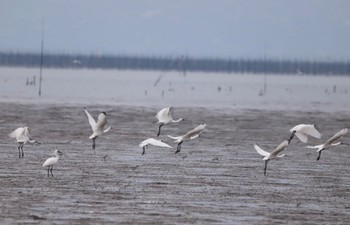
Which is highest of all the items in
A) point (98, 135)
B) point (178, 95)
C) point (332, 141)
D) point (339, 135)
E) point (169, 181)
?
point (339, 135)

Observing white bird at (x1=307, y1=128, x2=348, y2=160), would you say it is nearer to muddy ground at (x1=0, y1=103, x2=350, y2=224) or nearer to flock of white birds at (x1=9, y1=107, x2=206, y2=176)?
muddy ground at (x1=0, y1=103, x2=350, y2=224)

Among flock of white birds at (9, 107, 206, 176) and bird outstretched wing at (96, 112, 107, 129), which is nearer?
flock of white birds at (9, 107, 206, 176)

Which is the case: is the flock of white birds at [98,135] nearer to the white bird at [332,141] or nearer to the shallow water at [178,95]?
the white bird at [332,141]

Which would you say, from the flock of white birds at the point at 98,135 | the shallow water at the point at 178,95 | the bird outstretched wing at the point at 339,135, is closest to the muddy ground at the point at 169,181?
the flock of white birds at the point at 98,135

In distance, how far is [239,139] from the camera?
28.4 m

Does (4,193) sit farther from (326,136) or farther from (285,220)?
(326,136)

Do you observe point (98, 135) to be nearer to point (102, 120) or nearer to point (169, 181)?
point (102, 120)

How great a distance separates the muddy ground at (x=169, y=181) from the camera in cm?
1485

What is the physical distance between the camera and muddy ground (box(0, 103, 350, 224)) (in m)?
14.9

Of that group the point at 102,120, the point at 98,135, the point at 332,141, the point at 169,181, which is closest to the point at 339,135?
the point at 332,141

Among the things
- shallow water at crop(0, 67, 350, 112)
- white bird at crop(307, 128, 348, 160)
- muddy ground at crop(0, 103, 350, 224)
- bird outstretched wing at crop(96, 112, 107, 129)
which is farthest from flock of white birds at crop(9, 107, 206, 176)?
shallow water at crop(0, 67, 350, 112)

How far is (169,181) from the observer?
61.2 feet

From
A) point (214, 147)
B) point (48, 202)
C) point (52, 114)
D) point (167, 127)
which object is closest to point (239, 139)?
point (214, 147)

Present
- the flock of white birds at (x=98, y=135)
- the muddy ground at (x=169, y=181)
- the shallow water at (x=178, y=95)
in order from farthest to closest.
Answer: the shallow water at (x=178, y=95) < the flock of white birds at (x=98, y=135) < the muddy ground at (x=169, y=181)
